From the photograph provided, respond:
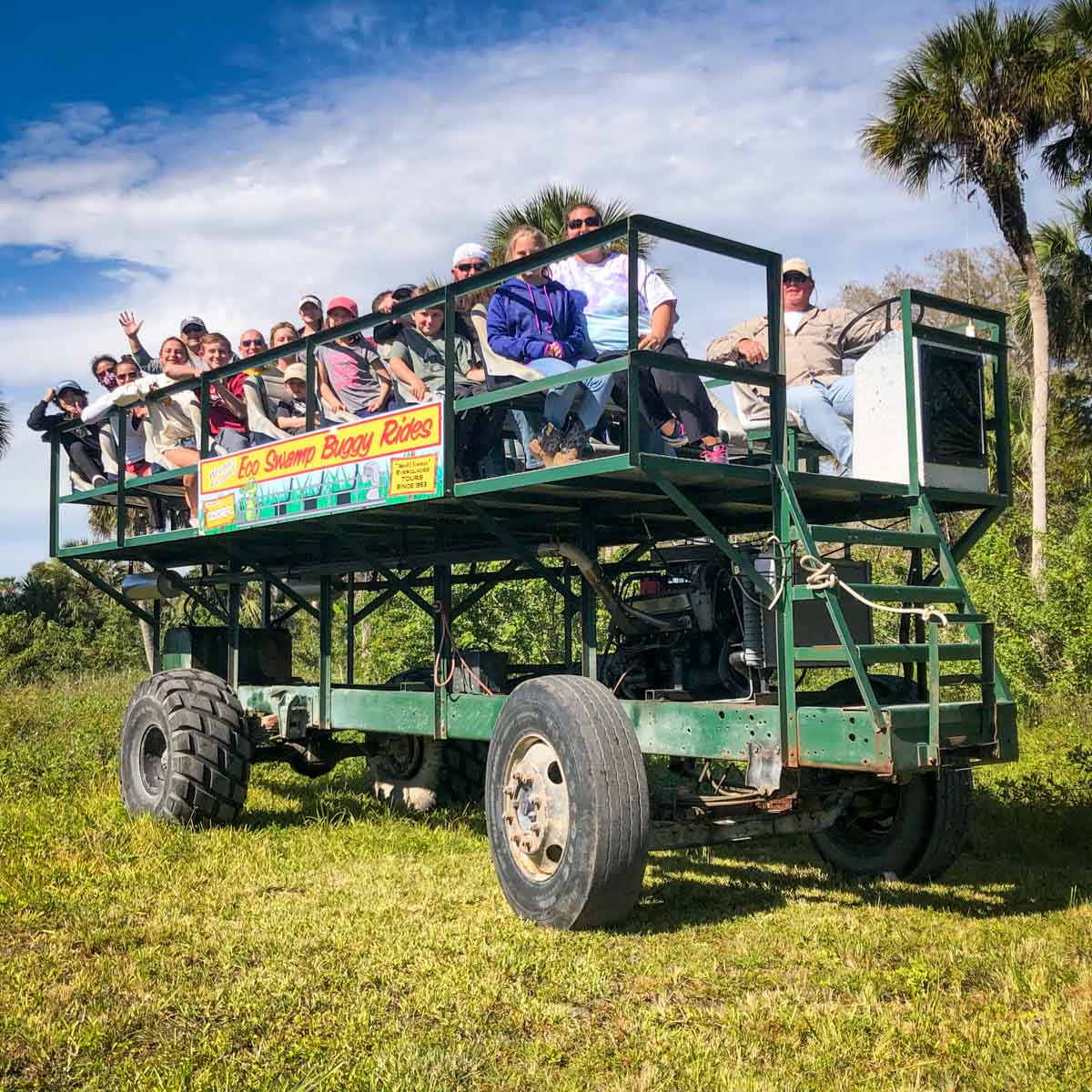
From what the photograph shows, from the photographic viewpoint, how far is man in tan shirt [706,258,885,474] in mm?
7543

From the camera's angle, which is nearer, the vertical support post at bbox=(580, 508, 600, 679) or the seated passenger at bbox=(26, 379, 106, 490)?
the vertical support post at bbox=(580, 508, 600, 679)

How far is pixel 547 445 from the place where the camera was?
6762mm

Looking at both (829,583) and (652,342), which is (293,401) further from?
(829,583)

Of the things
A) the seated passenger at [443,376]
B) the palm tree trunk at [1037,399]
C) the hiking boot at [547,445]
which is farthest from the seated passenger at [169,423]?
the palm tree trunk at [1037,399]

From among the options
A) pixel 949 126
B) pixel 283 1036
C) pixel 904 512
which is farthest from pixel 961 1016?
pixel 949 126

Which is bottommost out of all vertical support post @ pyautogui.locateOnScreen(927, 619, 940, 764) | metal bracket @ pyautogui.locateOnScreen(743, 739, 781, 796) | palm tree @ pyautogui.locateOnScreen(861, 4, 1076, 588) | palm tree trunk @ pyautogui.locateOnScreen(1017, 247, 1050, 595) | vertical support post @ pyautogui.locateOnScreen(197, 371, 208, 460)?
metal bracket @ pyautogui.locateOnScreen(743, 739, 781, 796)

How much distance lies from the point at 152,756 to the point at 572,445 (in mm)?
4799

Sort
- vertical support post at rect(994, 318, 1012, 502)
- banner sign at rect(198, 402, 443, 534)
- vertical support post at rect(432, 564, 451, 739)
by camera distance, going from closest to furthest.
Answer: banner sign at rect(198, 402, 443, 534) < vertical support post at rect(994, 318, 1012, 502) < vertical support post at rect(432, 564, 451, 739)

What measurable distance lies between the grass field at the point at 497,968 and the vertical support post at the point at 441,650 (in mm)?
873

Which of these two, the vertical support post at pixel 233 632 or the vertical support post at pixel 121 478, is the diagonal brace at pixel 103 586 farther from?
the vertical support post at pixel 233 632

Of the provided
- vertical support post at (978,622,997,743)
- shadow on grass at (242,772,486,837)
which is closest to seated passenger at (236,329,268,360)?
shadow on grass at (242,772,486,837)

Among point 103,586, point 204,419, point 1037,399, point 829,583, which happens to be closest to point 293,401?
point 204,419

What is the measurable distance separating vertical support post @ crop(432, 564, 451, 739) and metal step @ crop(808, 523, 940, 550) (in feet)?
9.23

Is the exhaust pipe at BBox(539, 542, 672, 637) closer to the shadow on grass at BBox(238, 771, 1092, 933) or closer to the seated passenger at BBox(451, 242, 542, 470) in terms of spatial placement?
the seated passenger at BBox(451, 242, 542, 470)
